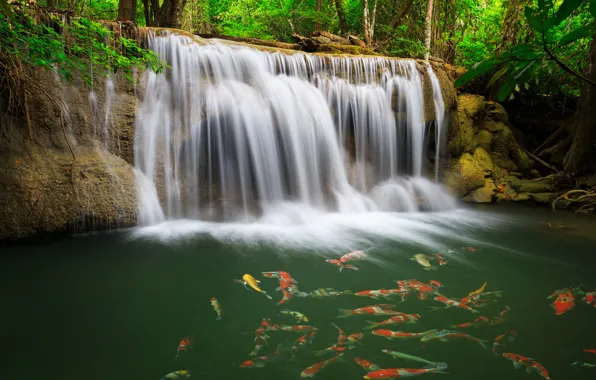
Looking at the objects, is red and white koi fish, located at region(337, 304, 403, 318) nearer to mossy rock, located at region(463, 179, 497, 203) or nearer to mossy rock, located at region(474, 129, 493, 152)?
mossy rock, located at region(463, 179, 497, 203)

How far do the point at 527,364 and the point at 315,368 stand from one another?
4.27 feet

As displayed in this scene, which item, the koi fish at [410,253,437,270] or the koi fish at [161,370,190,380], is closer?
the koi fish at [161,370,190,380]

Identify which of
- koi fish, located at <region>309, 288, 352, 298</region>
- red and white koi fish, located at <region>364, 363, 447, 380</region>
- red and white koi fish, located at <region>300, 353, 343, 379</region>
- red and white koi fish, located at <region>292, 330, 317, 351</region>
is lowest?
red and white koi fish, located at <region>364, 363, 447, 380</region>

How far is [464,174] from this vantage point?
8039 millimetres

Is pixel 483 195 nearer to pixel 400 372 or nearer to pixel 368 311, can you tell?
pixel 368 311

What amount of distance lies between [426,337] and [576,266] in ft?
9.02

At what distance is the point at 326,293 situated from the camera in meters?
3.04

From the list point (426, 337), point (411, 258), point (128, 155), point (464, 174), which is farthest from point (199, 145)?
point (464, 174)

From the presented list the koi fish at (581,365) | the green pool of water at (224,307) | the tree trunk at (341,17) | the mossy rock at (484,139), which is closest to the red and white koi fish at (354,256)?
the green pool of water at (224,307)

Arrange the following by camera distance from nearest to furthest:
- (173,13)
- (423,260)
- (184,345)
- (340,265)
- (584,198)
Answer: (184,345) → (340,265) → (423,260) → (584,198) → (173,13)

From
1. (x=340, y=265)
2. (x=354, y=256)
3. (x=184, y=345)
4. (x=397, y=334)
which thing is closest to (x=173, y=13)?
(x=354, y=256)

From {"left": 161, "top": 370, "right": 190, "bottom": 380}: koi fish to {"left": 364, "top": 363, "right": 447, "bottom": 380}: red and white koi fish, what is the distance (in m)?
1.02

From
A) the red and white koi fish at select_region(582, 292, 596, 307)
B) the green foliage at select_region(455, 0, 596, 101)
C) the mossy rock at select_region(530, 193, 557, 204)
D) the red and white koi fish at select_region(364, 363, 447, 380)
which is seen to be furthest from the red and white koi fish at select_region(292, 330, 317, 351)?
the mossy rock at select_region(530, 193, 557, 204)

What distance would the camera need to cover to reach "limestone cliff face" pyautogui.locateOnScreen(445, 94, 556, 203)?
26.0 ft
